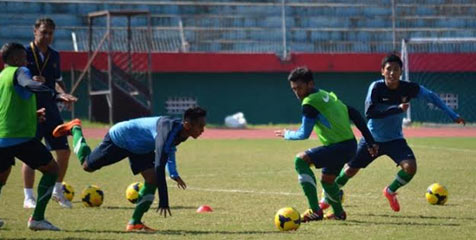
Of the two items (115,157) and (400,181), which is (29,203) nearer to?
(115,157)

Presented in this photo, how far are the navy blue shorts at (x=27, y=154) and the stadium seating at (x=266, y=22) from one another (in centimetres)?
2364

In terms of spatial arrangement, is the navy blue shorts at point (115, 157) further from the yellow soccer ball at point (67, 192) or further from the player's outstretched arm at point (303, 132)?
the yellow soccer ball at point (67, 192)

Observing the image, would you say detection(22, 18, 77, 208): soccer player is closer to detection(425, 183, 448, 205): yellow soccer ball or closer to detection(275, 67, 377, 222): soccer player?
detection(275, 67, 377, 222): soccer player

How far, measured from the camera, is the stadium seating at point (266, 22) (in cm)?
3388

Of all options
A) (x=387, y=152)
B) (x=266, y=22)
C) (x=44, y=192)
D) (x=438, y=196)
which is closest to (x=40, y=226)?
(x=44, y=192)

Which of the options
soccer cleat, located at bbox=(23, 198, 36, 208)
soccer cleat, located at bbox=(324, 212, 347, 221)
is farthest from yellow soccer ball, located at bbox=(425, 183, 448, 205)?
soccer cleat, located at bbox=(23, 198, 36, 208)

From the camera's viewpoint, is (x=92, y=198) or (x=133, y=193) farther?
(x=133, y=193)

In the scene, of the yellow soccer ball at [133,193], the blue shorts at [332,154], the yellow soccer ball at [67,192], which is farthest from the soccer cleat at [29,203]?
the blue shorts at [332,154]

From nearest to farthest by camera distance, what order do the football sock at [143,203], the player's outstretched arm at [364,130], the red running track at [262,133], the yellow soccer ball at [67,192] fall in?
1. the football sock at [143,203]
2. the player's outstretched arm at [364,130]
3. the yellow soccer ball at [67,192]
4. the red running track at [262,133]

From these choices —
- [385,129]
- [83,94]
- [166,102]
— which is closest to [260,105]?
[166,102]

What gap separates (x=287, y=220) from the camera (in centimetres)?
966

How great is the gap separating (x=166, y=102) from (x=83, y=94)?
109 inches

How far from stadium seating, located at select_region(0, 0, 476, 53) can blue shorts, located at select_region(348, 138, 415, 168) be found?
2242 centimetres

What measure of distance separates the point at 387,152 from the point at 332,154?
146 cm
